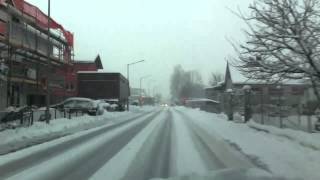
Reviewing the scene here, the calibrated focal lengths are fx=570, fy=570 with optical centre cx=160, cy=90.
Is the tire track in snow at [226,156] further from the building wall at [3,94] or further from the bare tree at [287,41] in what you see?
the building wall at [3,94]

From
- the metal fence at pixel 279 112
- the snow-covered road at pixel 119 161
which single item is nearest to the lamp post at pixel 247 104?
the metal fence at pixel 279 112

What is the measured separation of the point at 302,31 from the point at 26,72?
3941 cm

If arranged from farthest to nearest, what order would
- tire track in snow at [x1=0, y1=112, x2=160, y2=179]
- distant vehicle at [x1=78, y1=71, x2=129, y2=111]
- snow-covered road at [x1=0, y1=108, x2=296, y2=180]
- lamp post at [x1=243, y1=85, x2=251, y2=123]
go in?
distant vehicle at [x1=78, y1=71, x2=129, y2=111] < lamp post at [x1=243, y1=85, x2=251, y2=123] < tire track in snow at [x1=0, y1=112, x2=160, y2=179] < snow-covered road at [x1=0, y1=108, x2=296, y2=180]

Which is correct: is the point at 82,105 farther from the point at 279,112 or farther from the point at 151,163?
the point at 151,163

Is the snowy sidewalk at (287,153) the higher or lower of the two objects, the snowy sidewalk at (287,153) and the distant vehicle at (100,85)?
the lower

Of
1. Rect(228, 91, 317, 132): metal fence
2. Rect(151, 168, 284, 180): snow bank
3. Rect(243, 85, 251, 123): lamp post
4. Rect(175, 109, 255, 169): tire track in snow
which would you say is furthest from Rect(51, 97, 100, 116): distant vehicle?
Rect(151, 168, 284, 180): snow bank

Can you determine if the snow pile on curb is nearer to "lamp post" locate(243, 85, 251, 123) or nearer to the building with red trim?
"lamp post" locate(243, 85, 251, 123)

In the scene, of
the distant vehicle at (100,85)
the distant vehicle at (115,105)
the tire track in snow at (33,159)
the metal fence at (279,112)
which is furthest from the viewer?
the distant vehicle at (100,85)

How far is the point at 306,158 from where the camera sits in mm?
Result: 14297

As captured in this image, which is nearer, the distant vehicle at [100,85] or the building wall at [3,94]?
the building wall at [3,94]

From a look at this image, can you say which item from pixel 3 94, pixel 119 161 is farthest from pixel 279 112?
pixel 3 94

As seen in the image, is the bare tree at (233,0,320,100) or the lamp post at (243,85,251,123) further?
the lamp post at (243,85,251,123)

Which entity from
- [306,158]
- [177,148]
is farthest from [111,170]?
[177,148]

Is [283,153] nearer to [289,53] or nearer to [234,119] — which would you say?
[289,53]
